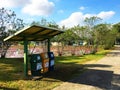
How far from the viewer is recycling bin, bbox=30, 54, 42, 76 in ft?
32.9

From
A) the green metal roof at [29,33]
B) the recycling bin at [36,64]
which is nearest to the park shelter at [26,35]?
the green metal roof at [29,33]

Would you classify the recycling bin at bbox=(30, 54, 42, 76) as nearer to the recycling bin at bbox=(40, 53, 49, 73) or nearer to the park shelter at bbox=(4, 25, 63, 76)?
the park shelter at bbox=(4, 25, 63, 76)

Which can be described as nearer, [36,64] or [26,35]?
[26,35]

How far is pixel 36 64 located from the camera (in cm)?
1003

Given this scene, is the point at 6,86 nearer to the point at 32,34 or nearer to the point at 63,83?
the point at 63,83

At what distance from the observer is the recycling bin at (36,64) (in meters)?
10.0

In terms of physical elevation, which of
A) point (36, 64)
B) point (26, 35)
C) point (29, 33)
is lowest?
point (36, 64)

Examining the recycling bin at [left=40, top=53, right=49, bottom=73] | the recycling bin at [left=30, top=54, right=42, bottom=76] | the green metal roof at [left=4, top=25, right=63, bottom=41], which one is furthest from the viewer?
the recycling bin at [left=40, top=53, right=49, bottom=73]

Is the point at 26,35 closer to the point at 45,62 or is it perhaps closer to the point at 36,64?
the point at 36,64

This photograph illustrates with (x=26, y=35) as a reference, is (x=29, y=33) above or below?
above

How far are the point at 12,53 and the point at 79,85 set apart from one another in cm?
1880

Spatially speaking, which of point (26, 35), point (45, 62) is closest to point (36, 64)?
point (45, 62)

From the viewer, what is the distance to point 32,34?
10.4 meters

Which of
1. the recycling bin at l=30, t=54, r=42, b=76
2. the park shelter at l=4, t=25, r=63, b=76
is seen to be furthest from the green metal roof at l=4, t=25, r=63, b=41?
the recycling bin at l=30, t=54, r=42, b=76
